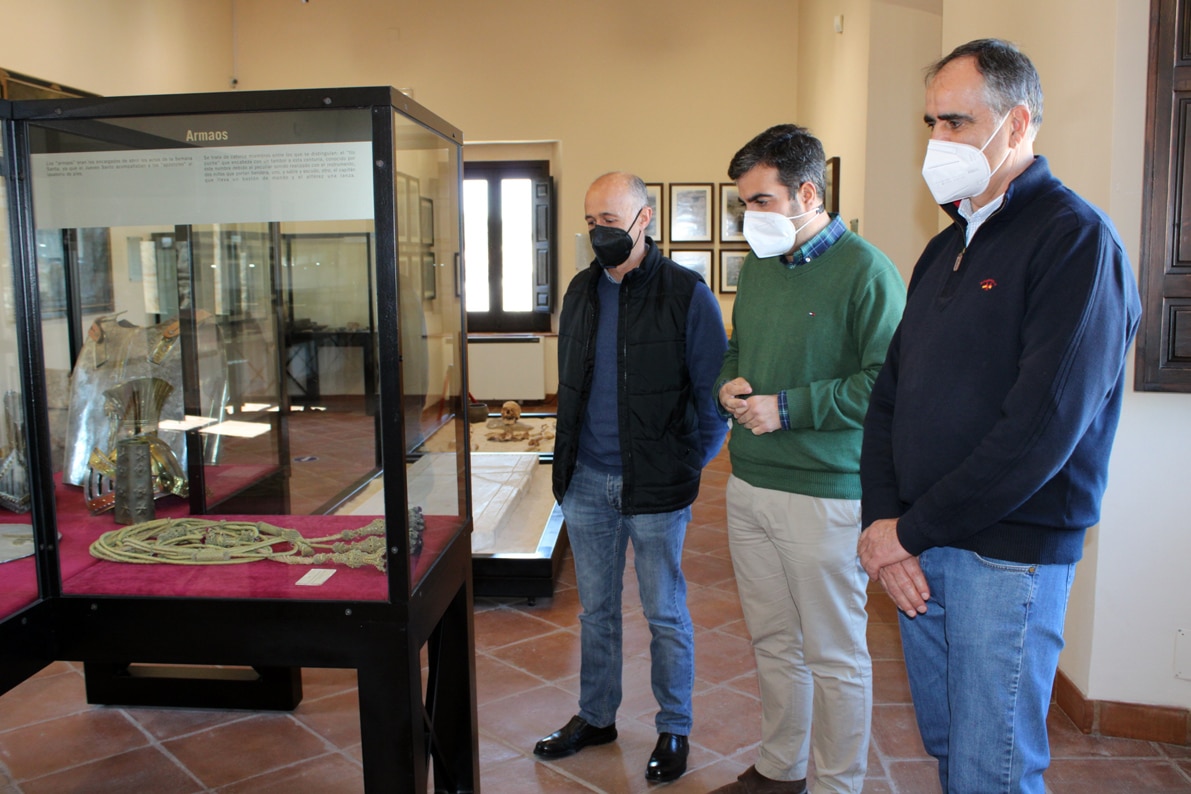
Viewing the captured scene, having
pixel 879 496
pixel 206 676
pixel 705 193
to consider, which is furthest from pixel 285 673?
pixel 705 193

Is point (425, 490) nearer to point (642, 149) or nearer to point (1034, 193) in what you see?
point (1034, 193)

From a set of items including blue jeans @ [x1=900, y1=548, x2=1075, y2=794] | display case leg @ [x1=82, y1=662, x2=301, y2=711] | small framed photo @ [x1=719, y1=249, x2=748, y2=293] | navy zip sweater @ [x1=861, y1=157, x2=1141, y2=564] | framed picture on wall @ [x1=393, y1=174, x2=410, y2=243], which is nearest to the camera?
navy zip sweater @ [x1=861, y1=157, x2=1141, y2=564]

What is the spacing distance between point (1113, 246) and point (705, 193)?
9.93 meters

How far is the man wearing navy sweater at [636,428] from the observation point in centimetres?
286

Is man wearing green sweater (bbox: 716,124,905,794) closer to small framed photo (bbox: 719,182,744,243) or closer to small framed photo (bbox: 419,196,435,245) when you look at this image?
small framed photo (bbox: 419,196,435,245)

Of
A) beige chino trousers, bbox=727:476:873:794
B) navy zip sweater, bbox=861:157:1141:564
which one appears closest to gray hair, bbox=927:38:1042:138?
navy zip sweater, bbox=861:157:1141:564

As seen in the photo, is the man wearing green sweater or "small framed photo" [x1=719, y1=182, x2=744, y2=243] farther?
"small framed photo" [x1=719, y1=182, x2=744, y2=243]

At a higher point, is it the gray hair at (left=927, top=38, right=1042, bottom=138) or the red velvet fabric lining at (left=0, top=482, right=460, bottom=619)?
the gray hair at (left=927, top=38, right=1042, bottom=138)

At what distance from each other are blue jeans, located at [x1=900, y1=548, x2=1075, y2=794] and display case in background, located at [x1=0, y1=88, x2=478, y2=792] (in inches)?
44.6

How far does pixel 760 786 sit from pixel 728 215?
9330mm

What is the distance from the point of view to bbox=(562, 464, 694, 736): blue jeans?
9.57 ft

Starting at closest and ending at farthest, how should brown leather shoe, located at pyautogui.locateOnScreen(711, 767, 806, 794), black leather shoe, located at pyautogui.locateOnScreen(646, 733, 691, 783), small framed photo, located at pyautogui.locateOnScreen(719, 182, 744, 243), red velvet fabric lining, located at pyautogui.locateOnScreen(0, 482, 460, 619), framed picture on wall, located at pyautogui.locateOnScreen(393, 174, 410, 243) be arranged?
framed picture on wall, located at pyautogui.locateOnScreen(393, 174, 410, 243) < red velvet fabric lining, located at pyautogui.locateOnScreen(0, 482, 460, 619) < brown leather shoe, located at pyautogui.locateOnScreen(711, 767, 806, 794) < black leather shoe, located at pyautogui.locateOnScreen(646, 733, 691, 783) < small framed photo, located at pyautogui.locateOnScreen(719, 182, 744, 243)

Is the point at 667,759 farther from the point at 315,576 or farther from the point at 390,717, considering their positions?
the point at 315,576

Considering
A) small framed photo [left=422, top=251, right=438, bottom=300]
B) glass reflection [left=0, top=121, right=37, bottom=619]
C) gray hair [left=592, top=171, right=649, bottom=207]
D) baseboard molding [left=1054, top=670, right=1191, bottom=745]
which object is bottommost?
baseboard molding [left=1054, top=670, right=1191, bottom=745]
